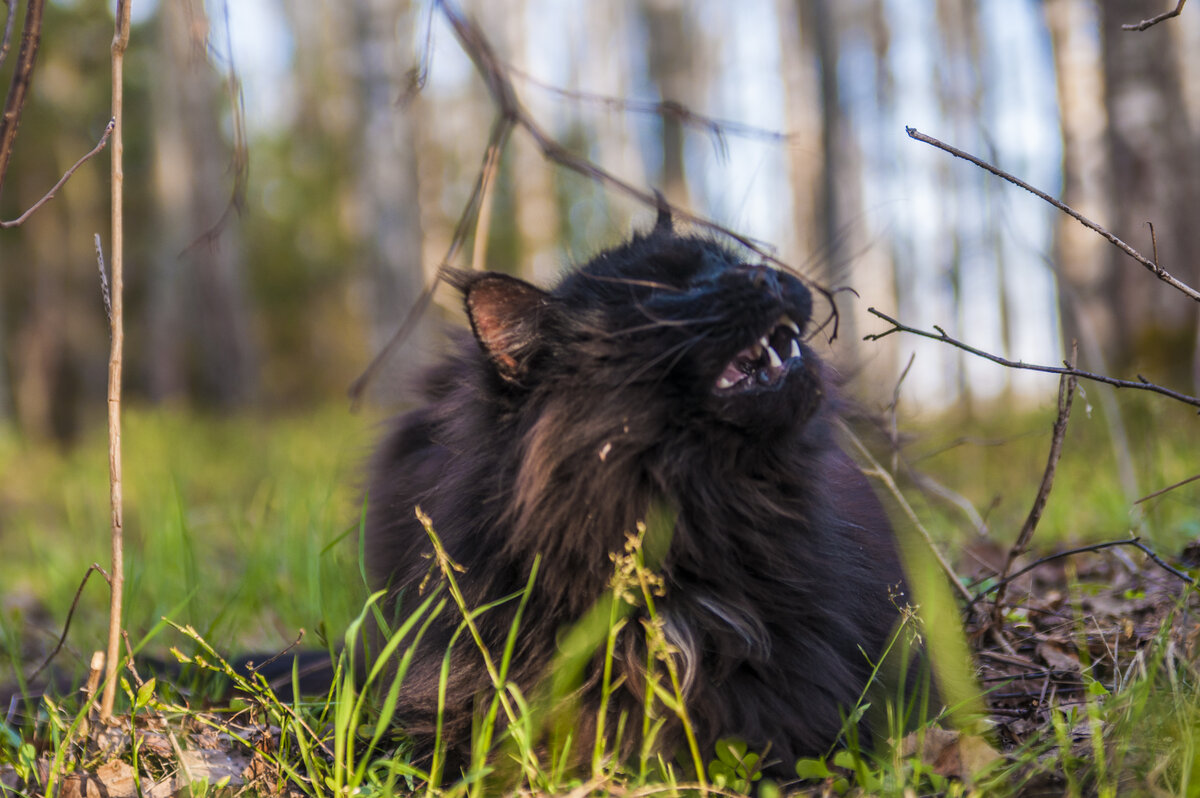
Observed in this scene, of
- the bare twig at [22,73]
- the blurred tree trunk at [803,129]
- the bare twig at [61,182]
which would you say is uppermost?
the blurred tree trunk at [803,129]

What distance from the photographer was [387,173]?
371 inches

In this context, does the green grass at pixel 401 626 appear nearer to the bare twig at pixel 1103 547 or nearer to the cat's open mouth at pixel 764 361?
the bare twig at pixel 1103 547

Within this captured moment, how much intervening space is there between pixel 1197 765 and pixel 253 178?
2537cm

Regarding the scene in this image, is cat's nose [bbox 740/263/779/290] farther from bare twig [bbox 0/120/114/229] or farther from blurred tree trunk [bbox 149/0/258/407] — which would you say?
blurred tree trunk [bbox 149/0/258/407]

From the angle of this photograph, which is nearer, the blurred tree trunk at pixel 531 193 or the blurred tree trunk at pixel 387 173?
the blurred tree trunk at pixel 387 173

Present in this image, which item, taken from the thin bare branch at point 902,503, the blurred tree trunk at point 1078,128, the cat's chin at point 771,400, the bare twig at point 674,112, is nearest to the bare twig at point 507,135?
the bare twig at point 674,112

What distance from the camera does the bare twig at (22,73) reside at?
1.79 metres

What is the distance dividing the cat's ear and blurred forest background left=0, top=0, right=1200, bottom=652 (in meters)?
0.29

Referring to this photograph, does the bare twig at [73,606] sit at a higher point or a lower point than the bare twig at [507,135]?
lower

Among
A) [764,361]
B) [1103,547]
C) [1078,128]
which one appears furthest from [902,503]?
[1078,128]

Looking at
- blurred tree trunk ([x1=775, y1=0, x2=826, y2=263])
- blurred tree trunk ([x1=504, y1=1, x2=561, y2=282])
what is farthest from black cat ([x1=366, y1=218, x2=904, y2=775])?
blurred tree trunk ([x1=504, y1=1, x2=561, y2=282])

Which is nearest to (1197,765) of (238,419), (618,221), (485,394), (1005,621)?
(1005,621)

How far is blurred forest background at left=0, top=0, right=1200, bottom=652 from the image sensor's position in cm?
446

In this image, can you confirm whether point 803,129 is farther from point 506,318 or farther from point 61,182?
point 61,182
